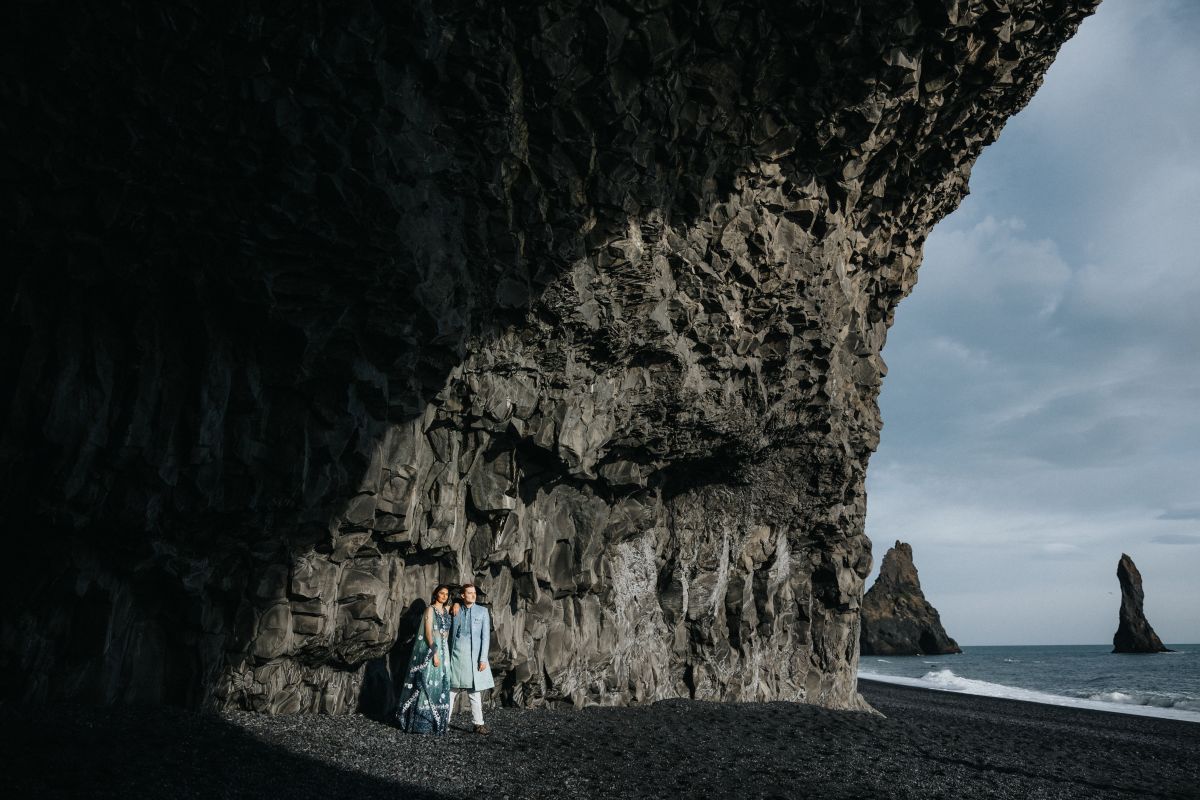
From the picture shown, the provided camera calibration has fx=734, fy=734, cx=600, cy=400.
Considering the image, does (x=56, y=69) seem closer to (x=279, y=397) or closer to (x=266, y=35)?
(x=266, y=35)

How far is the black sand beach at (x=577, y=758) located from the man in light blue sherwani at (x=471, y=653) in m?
0.66

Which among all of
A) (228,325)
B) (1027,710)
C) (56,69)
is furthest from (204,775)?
(1027,710)

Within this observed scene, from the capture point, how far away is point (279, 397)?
12031 mm

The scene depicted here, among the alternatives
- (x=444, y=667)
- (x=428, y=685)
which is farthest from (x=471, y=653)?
(x=428, y=685)

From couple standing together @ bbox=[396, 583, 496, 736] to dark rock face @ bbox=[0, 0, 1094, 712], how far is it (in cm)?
118

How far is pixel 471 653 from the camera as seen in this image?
13242 millimetres

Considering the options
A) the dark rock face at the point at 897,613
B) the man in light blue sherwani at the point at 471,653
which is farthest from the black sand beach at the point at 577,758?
the dark rock face at the point at 897,613

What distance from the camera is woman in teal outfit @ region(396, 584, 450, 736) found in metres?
12.6

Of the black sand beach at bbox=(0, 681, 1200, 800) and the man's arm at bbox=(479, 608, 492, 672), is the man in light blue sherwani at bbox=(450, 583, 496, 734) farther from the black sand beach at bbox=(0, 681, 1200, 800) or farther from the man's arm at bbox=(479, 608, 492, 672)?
the black sand beach at bbox=(0, 681, 1200, 800)

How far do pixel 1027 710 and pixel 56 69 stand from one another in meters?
38.1

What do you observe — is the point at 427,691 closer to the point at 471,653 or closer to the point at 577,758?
the point at 471,653

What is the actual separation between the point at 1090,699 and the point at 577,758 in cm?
4234

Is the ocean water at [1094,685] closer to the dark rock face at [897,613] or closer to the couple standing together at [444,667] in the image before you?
the dark rock face at [897,613]

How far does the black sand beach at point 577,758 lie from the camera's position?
8.30 m
